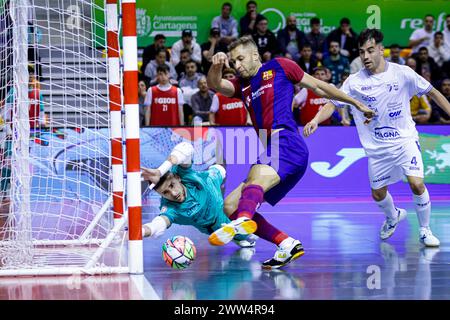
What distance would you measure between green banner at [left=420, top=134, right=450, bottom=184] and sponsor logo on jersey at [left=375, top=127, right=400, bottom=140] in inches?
243

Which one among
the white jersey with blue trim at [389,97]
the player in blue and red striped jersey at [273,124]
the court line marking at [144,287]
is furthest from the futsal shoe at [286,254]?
the white jersey with blue trim at [389,97]

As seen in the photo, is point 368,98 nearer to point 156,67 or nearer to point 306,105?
point 306,105

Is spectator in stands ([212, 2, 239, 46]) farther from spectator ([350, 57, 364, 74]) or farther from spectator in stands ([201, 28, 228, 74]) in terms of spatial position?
spectator ([350, 57, 364, 74])

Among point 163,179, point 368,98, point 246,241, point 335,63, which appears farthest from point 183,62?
point 163,179

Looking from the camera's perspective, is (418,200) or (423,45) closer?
(418,200)

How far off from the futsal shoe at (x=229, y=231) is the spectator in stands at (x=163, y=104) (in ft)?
31.0

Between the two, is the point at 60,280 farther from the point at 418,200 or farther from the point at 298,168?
the point at 418,200

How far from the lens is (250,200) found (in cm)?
721

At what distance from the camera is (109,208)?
9.86m

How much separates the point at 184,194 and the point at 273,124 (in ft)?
3.80

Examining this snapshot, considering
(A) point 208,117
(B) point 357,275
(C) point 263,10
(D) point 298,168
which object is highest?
(C) point 263,10

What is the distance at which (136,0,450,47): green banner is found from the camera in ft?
65.1

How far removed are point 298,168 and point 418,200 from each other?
8.48 feet
